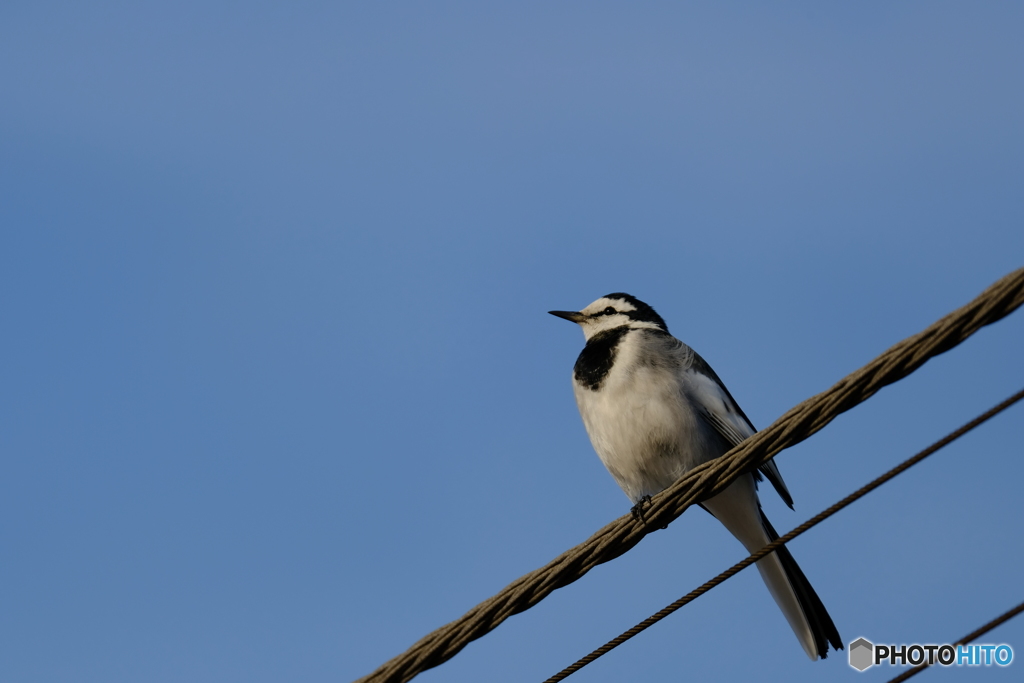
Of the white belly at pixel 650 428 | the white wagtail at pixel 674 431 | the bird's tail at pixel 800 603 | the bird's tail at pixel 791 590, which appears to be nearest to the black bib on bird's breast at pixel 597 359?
the white wagtail at pixel 674 431

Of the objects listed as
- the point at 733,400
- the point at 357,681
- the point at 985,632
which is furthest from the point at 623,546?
the point at 733,400

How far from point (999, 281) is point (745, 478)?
3.63 metres

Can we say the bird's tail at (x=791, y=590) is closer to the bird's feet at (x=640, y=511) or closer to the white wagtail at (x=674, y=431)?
the white wagtail at (x=674, y=431)

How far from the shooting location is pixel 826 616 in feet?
17.9

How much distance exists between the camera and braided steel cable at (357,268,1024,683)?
274 centimetres

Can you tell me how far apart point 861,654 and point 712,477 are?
2.31 metres

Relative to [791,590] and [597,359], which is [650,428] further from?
[791,590]

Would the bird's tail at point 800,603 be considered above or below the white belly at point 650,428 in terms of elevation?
A: below

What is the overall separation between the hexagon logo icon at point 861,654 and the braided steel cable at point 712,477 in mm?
2038

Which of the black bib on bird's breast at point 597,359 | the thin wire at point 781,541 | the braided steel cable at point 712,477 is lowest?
the thin wire at point 781,541

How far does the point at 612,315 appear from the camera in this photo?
24.7ft

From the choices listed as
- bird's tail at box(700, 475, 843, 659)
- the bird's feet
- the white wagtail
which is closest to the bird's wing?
the white wagtail

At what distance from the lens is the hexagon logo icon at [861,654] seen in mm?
5094

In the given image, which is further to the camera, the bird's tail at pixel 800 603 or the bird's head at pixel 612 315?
the bird's head at pixel 612 315
